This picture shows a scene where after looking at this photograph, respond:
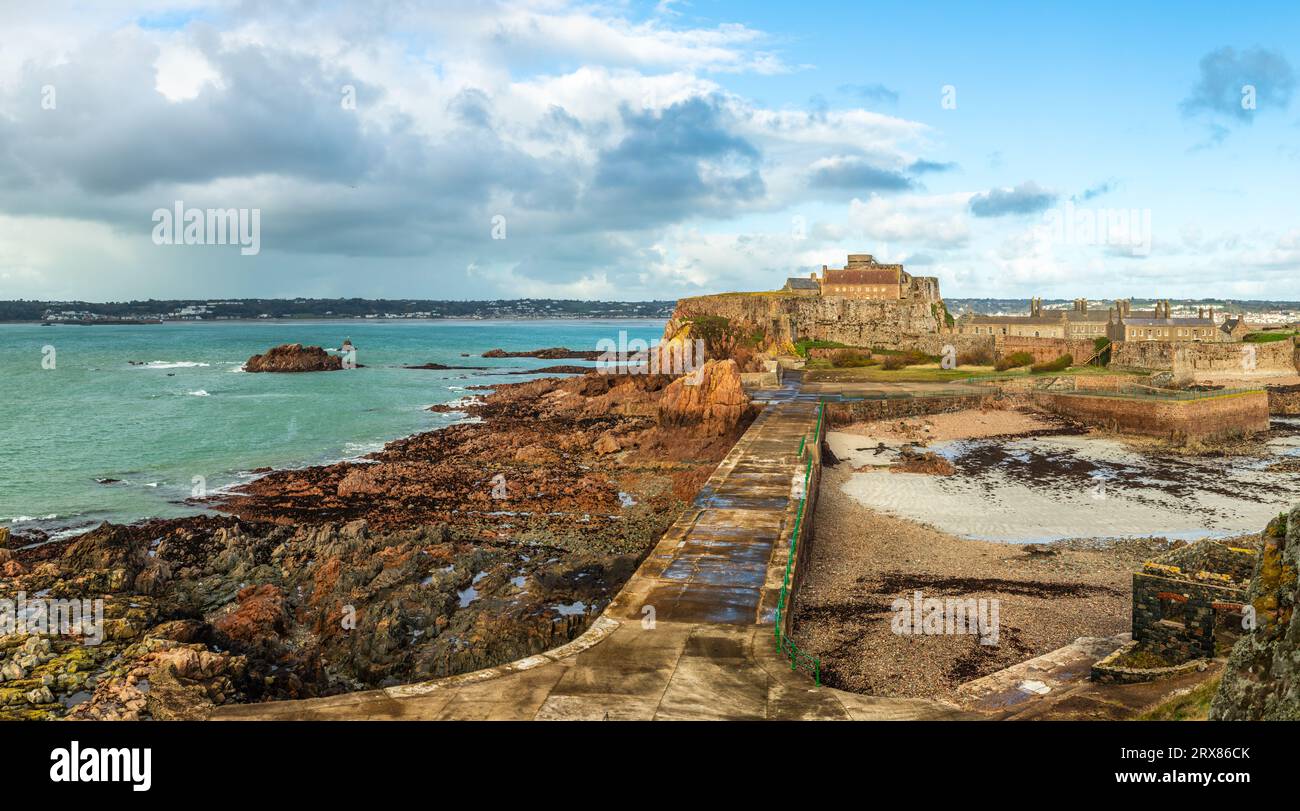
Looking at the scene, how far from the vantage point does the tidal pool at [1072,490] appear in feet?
66.5

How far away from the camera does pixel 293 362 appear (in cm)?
7919

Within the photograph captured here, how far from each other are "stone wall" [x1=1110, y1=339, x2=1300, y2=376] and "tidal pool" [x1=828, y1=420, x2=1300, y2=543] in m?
13.3

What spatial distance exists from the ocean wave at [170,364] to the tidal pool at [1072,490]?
77.8 m

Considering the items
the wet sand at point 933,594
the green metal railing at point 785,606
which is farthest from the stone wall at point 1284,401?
the green metal railing at point 785,606

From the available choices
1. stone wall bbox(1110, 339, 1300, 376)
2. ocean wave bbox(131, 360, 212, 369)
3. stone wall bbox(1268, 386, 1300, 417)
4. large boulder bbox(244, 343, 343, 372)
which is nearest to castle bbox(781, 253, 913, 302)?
stone wall bbox(1110, 339, 1300, 376)

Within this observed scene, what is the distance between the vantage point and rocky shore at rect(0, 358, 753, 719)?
1182cm

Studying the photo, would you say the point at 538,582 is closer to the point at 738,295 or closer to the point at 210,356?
the point at 738,295

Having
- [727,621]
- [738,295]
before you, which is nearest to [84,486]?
[727,621]

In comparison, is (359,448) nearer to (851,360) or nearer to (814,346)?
(851,360)

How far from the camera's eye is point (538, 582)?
52.7ft

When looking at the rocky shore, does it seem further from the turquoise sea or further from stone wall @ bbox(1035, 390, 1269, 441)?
stone wall @ bbox(1035, 390, 1269, 441)

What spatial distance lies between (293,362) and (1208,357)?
3029 inches

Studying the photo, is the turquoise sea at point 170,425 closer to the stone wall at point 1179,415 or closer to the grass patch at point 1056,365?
the stone wall at point 1179,415
